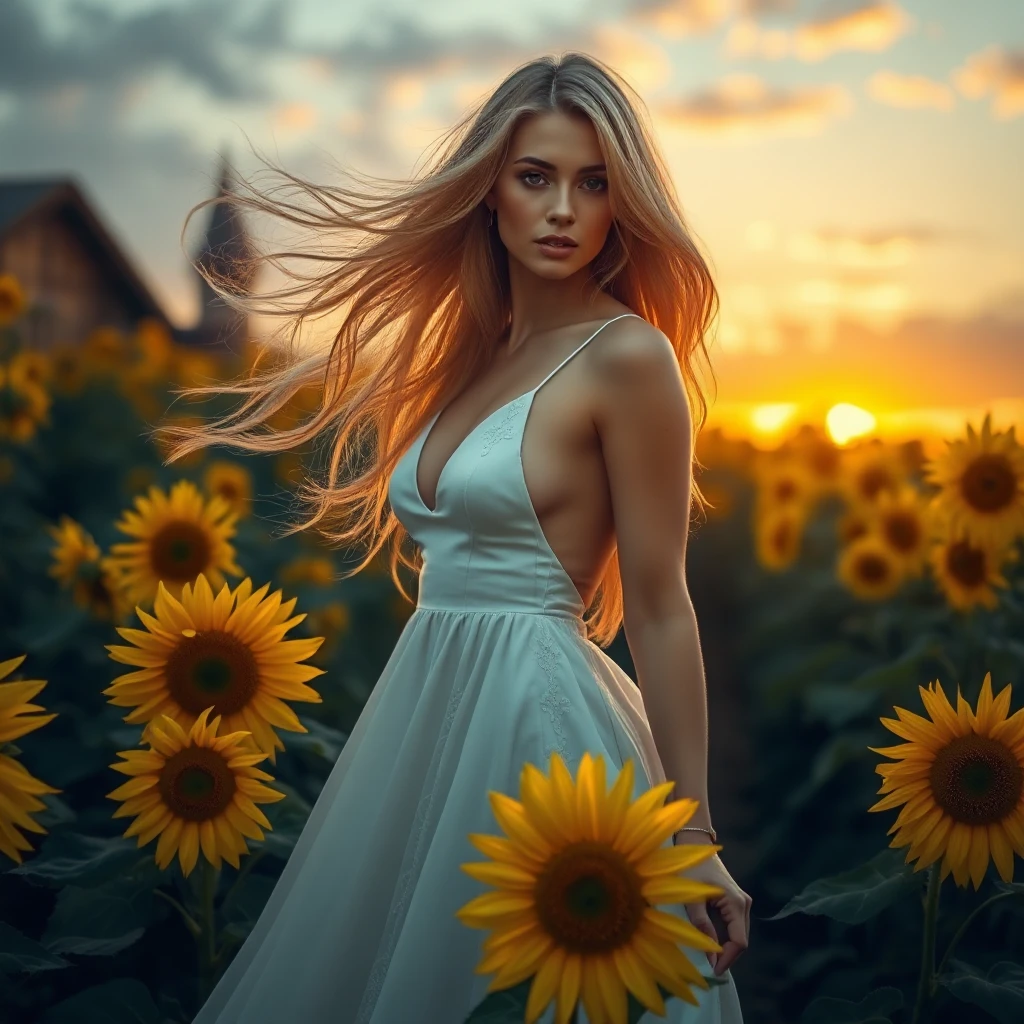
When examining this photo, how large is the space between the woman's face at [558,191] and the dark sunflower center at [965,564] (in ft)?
6.75

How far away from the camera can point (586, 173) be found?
2211 mm

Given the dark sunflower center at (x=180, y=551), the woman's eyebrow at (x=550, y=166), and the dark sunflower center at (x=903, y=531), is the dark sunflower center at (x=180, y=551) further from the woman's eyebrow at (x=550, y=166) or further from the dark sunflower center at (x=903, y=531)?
the dark sunflower center at (x=903, y=531)

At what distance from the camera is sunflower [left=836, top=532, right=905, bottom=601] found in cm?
487

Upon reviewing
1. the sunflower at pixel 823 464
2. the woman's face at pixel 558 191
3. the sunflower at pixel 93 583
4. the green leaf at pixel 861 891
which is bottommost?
the green leaf at pixel 861 891

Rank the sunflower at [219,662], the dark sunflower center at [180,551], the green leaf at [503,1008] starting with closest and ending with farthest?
the green leaf at [503,1008], the sunflower at [219,662], the dark sunflower center at [180,551]

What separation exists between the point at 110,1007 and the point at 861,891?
1321mm

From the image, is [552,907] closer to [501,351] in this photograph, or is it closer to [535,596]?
[535,596]

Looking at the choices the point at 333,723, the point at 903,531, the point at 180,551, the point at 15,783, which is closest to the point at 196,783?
the point at 15,783

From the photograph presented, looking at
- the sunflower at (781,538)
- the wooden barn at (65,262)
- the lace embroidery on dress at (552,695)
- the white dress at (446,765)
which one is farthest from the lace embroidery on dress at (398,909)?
the wooden barn at (65,262)

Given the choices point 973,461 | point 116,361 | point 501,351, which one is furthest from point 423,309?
point 116,361

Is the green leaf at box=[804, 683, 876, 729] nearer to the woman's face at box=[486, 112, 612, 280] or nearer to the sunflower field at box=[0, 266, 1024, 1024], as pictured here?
the sunflower field at box=[0, 266, 1024, 1024]

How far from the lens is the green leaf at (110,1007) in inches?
87.7

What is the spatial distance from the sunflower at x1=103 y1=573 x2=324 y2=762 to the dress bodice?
0.99ft

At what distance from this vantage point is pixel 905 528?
4.85 metres
